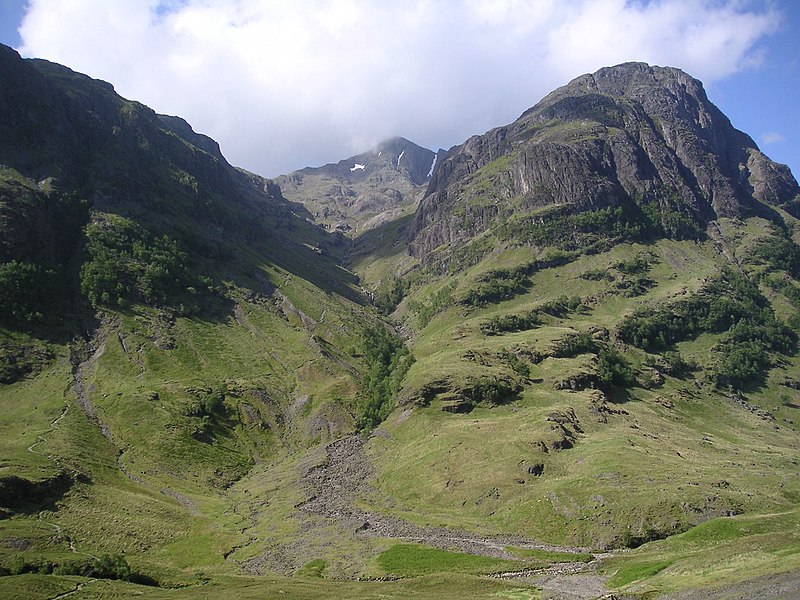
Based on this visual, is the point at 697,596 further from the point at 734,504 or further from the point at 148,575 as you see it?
the point at 148,575

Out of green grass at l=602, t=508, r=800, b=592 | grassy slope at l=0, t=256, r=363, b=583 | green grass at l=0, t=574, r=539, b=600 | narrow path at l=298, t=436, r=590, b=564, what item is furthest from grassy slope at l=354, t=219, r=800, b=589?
grassy slope at l=0, t=256, r=363, b=583

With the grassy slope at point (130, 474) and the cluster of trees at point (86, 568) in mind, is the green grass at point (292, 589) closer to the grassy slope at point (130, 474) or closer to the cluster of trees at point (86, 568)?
the cluster of trees at point (86, 568)

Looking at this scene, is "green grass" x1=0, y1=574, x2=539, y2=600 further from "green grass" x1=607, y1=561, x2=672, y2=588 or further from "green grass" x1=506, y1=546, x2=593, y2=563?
"green grass" x1=506, y1=546, x2=593, y2=563

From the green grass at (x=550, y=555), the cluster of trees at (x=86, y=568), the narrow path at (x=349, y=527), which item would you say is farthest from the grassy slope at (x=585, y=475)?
the cluster of trees at (x=86, y=568)

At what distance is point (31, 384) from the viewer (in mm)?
194500

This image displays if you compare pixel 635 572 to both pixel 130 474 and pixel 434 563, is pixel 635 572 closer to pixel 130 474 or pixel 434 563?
pixel 434 563

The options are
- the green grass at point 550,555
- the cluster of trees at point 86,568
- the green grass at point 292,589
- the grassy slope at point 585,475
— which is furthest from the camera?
the grassy slope at point 585,475

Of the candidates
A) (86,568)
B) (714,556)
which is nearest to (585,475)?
(714,556)

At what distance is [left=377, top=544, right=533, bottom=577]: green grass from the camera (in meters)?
102

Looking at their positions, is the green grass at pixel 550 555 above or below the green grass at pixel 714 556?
below

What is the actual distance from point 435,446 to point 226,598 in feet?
322

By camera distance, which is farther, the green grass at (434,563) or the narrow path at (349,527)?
the narrow path at (349,527)

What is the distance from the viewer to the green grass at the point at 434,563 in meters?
102

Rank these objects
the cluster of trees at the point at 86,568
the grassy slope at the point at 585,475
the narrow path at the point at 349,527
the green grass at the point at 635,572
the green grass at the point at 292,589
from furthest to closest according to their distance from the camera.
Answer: the grassy slope at the point at 585,475 < the narrow path at the point at 349,527 < the cluster of trees at the point at 86,568 < the green grass at the point at 635,572 < the green grass at the point at 292,589
